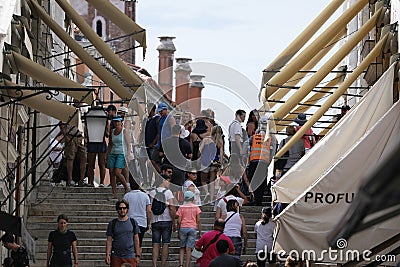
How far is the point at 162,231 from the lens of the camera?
19.5 metres

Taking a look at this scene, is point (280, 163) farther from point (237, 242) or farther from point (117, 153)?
point (117, 153)

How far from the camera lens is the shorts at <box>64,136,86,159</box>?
23703 mm

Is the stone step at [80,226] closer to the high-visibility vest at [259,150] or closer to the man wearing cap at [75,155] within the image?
the high-visibility vest at [259,150]

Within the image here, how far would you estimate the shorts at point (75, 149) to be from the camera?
77.8 feet

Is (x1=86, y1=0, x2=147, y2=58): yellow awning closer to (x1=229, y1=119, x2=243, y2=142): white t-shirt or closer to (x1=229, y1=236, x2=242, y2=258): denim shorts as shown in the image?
(x1=229, y1=119, x2=243, y2=142): white t-shirt

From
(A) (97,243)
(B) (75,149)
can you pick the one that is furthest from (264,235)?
(B) (75,149)

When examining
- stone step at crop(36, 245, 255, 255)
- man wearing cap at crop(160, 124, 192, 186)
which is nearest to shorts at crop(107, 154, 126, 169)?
man wearing cap at crop(160, 124, 192, 186)

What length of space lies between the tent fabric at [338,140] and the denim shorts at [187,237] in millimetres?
3461

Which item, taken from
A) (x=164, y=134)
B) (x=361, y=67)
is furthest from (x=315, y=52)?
(x=164, y=134)

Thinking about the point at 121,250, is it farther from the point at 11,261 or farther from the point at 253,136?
the point at 253,136

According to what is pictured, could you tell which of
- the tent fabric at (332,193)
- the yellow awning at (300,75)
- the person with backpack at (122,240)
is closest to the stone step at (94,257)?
the person with backpack at (122,240)

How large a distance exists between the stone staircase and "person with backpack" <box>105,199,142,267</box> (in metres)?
1.97

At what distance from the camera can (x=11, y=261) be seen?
15891 mm

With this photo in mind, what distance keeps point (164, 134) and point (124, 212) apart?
5.87 metres
